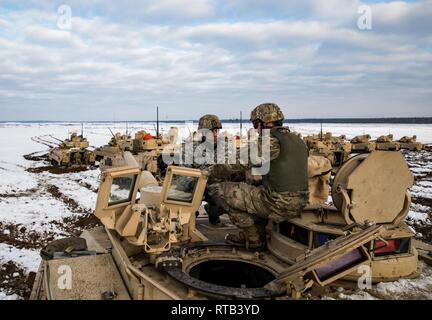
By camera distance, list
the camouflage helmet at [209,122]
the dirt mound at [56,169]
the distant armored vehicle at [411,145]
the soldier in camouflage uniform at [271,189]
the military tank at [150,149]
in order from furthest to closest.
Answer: the distant armored vehicle at [411,145]
the dirt mound at [56,169]
the military tank at [150,149]
the camouflage helmet at [209,122]
the soldier in camouflage uniform at [271,189]

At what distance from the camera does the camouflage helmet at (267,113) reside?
16.3 ft

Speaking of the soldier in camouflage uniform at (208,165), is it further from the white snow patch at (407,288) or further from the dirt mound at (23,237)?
the dirt mound at (23,237)

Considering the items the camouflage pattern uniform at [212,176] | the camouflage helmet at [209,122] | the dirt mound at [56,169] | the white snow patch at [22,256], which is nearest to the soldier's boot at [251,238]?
the camouflage pattern uniform at [212,176]

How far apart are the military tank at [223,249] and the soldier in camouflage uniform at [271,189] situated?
0.19 metres

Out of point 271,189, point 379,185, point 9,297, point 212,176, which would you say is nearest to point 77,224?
point 9,297

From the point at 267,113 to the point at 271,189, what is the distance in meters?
0.91

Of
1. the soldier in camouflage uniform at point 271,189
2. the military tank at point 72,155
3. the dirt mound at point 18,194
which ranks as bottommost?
the dirt mound at point 18,194

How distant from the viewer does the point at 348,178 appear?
4.19 m

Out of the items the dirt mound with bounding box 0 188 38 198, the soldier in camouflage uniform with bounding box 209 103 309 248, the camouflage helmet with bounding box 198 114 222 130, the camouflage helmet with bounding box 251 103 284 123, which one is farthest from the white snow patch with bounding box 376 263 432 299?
the dirt mound with bounding box 0 188 38 198

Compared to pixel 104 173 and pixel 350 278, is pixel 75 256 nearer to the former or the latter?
pixel 104 173

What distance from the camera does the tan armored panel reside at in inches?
165

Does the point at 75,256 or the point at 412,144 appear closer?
the point at 75,256
